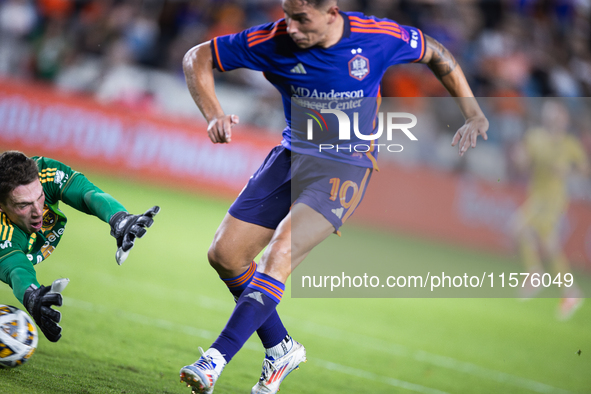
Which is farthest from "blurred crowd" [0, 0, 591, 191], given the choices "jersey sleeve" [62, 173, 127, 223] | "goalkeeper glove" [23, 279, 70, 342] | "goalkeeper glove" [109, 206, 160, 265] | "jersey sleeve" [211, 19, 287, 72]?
"goalkeeper glove" [23, 279, 70, 342]

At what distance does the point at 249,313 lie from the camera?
380 cm

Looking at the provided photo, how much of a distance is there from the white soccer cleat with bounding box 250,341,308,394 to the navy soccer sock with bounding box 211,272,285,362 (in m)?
0.70

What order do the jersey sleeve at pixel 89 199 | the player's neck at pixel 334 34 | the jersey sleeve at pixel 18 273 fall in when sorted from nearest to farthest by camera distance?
the jersey sleeve at pixel 18 273, the jersey sleeve at pixel 89 199, the player's neck at pixel 334 34

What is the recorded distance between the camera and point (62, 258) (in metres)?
8.07

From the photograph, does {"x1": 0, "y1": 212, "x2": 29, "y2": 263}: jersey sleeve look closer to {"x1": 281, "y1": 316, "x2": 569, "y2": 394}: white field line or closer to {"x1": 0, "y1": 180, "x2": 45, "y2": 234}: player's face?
{"x1": 0, "y1": 180, "x2": 45, "y2": 234}: player's face

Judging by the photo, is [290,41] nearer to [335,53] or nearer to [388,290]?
[335,53]

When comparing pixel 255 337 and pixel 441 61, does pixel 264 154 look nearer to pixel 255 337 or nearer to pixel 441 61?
pixel 255 337

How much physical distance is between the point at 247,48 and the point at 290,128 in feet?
2.38

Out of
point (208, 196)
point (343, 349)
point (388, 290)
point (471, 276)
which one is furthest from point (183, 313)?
point (208, 196)

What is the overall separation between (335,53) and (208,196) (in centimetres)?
994

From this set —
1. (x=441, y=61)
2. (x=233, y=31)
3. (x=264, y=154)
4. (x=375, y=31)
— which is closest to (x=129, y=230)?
(x=375, y=31)

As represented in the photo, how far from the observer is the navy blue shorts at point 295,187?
→ 4.34 m

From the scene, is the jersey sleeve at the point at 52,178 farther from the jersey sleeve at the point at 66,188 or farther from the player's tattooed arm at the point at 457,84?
the player's tattooed arm at the point at 457,84

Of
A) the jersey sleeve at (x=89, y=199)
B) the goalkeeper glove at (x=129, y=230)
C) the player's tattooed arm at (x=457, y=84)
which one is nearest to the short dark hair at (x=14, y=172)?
the jersey sleeve at (x=89, y=199)
